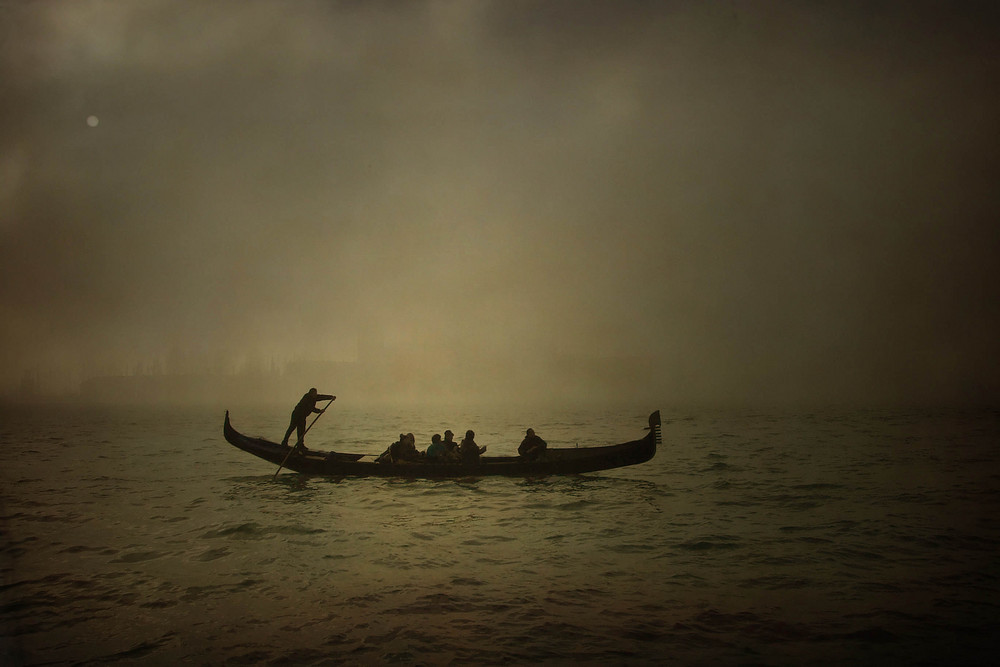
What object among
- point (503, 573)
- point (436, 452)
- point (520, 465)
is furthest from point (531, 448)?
point (503, 573)

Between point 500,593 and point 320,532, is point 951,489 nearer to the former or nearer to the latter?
point 500,593

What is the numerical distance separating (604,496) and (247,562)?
477 inches

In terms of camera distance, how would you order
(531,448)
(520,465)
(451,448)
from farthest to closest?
(451,448), (531,448), (520,465)

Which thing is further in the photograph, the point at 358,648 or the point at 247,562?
the point at 247,562

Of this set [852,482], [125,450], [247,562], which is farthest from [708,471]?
[125,450]

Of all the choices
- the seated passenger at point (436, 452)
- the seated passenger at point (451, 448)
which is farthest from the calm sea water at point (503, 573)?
the seated passenger at point (451, 448)

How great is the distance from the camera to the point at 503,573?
10977 millimetres

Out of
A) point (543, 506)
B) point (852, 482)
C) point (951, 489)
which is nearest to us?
point (543, 506)

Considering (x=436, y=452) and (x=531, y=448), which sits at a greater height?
(x=531, y=448)

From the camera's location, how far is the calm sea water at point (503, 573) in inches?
305

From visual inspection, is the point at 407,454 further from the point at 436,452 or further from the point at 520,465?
the point at 520,465

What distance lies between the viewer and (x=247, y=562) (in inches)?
467

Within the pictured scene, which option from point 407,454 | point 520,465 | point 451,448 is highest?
point 451,448

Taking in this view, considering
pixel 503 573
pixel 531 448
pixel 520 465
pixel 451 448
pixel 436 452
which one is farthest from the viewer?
pixel 451 448
